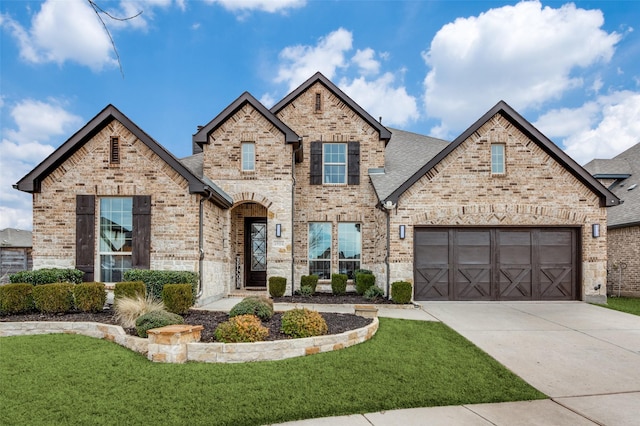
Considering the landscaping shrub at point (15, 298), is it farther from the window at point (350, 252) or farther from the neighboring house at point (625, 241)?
the neighboring house at point (625, 241)

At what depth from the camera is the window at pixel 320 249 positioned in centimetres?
1574

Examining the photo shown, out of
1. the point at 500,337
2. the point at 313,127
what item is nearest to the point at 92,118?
the point at 313,127

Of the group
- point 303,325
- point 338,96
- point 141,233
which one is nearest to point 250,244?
point 141,233

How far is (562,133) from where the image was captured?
1579 cm

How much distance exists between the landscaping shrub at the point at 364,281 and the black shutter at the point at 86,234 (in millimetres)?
7907

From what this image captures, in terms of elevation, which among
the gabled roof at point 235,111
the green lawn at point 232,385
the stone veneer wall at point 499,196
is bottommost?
the green lawn at point 232,385

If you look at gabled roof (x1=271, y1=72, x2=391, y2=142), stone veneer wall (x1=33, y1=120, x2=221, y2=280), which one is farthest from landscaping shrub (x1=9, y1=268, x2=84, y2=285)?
gabled roof (x1=271, y1=72, x2=391, y2=142)

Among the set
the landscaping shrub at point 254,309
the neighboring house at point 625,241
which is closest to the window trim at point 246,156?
the landscaping shrub at point 254,309

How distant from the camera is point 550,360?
6895mm

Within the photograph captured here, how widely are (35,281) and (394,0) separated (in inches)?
414

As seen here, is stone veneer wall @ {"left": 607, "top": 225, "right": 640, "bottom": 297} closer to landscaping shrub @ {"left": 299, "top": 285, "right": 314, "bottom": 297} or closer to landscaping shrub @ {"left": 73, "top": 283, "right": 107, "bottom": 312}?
landscaping shrub @ {"left": 299, "top": 285, "right": 314, "bottom": 297}

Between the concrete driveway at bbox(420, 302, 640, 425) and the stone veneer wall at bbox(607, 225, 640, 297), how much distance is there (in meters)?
5.67

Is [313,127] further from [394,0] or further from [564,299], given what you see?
[564,299]

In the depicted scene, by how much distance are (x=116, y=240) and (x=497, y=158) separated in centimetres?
1160
